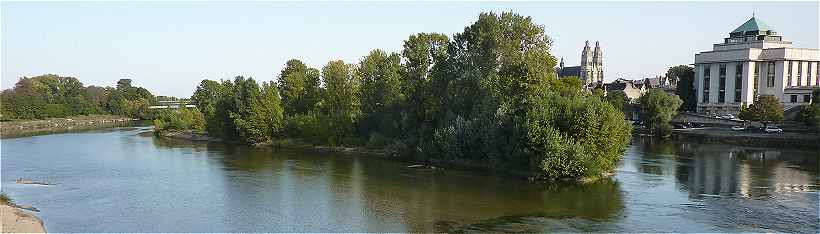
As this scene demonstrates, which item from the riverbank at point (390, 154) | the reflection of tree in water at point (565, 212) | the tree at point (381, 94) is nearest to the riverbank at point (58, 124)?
the riverbank at point (390, 154)

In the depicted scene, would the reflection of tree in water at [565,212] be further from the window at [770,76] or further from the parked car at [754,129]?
the window at [770,76]

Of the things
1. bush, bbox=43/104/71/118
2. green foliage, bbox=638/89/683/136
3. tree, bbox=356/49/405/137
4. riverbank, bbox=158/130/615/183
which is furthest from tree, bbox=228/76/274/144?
bush, bbox=43/104/71/118

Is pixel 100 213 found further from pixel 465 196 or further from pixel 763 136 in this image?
pixel 763 136

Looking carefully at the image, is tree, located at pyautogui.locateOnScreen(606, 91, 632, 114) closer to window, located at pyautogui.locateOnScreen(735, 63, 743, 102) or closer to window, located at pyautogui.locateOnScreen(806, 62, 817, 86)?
window, located at pyautogui.locateOnScreen(735, 63, 743, 102)

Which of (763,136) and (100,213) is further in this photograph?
(763,136)

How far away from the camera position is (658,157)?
41094mm

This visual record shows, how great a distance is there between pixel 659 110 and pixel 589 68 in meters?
64.4

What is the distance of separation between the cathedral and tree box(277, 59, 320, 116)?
237ft

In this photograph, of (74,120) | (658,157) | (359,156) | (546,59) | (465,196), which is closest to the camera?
(465,196)

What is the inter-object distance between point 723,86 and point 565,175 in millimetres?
48729

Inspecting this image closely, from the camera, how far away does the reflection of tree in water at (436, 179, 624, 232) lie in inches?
802

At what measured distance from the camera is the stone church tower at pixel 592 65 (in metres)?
119

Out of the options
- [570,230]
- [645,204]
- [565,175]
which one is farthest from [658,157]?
[570,230]

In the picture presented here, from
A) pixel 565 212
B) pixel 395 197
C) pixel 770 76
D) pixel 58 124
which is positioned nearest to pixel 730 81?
pixel 770 76
